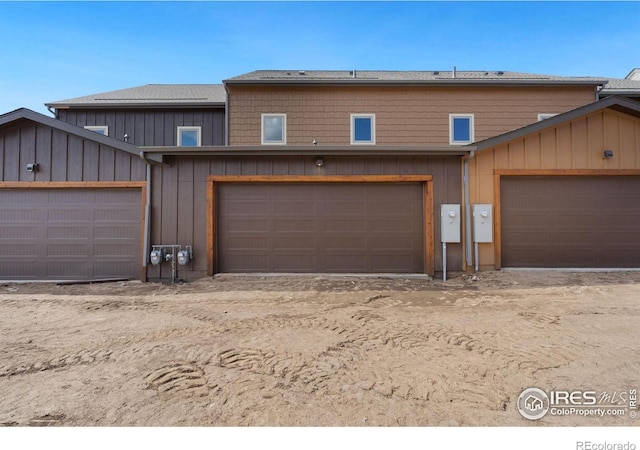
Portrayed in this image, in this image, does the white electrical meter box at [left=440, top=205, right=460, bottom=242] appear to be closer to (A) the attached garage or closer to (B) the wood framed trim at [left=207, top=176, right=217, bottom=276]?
(B) the wood framed trim at [left=207, top=176, right=217, bottom=276]

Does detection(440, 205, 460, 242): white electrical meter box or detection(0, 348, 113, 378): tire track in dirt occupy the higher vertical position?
detection(440, 205, 460, 242): white electrical meter box

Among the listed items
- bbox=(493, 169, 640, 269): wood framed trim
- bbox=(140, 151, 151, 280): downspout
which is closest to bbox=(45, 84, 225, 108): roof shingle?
bbox=(140, 151, 151, 280): downspout

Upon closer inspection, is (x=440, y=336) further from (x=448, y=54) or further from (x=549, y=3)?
(x=448, y=54)

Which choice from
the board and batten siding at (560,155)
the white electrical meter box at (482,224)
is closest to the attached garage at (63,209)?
the white electrical meter box at (482,224)

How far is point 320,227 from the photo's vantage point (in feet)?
23.4

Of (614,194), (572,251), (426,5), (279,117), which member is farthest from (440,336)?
(279,117)

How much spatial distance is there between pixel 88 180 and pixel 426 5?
8.60 m

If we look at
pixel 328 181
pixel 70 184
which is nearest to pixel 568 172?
pixel 328 181

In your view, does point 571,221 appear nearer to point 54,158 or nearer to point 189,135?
point 189,135

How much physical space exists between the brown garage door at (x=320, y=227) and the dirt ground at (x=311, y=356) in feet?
5.27

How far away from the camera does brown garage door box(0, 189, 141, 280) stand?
22.7ft

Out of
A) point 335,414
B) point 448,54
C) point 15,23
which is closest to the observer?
point 335,414

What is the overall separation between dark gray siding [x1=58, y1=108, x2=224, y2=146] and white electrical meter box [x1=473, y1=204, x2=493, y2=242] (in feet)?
26.2

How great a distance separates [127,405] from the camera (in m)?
2.14
